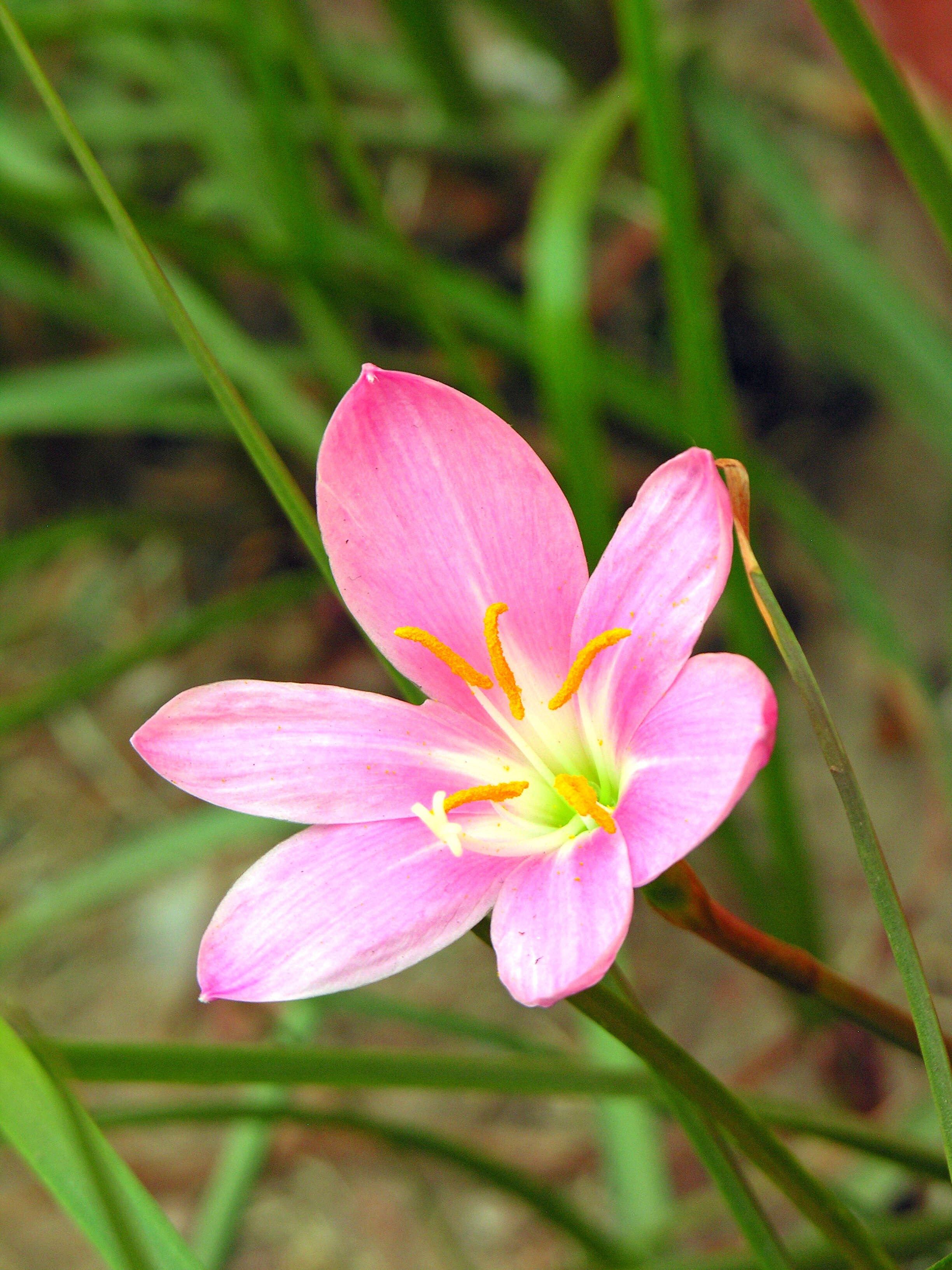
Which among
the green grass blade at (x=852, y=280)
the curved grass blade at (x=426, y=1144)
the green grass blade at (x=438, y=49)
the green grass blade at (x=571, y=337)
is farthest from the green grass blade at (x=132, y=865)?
the green grass blade at (x=438, y=49)

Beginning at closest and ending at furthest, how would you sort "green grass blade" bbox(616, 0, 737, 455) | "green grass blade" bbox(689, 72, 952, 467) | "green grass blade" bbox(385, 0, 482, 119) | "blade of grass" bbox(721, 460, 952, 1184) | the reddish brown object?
"blade of grass" bbox(721, 460, 952, 1184), "green grass blade" bbox(616, 0, 737, 455), "green grass blade" bbox(689, 72, 952, 467), the reddish brown object, "green grass blade" bbox(385, 0, 482, 119)

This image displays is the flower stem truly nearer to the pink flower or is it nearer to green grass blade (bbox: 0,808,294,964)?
the pink flower

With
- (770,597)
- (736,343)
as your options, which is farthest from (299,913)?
(736,343)

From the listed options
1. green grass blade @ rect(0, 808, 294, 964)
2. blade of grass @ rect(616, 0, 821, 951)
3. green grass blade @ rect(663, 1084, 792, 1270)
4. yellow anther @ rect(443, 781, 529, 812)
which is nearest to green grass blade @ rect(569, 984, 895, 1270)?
green grass blade @ rect(663, 1084, 792, 1270)

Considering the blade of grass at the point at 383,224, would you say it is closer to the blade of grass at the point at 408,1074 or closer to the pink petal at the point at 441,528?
the pink petal at the point at 441,528

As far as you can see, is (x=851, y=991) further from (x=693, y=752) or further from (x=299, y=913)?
(x=299, y=913)

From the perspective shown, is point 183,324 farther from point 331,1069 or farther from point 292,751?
point 331,1069
